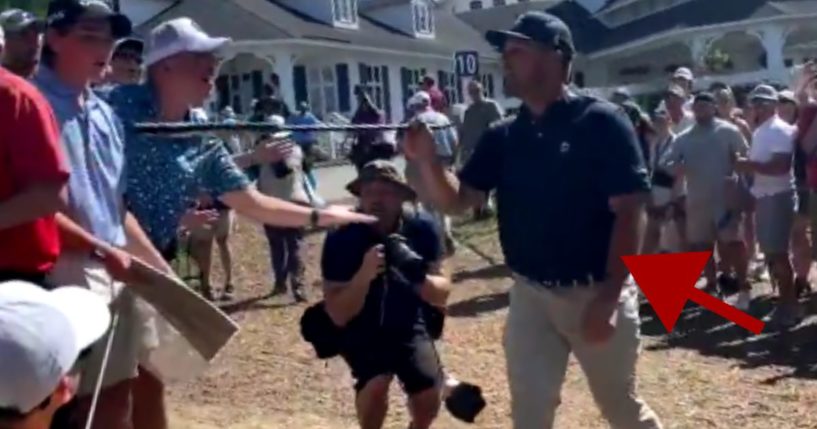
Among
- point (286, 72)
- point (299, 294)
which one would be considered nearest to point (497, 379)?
point (299, 294)

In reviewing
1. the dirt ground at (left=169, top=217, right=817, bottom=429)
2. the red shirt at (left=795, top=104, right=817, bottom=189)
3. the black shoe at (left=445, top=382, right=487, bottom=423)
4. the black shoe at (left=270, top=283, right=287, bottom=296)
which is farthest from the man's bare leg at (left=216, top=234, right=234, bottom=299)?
the black shoe at (left=445, top=382, right=487, bottom=423)

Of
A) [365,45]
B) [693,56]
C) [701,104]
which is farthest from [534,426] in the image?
[693,56]

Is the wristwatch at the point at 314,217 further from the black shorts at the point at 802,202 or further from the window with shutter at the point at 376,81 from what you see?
the window with shutter at the point at 376,81

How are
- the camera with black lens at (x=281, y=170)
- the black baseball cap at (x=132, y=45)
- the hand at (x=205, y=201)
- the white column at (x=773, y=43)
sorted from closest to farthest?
1. the hand at (x=205, y=201)
2. the black baseball cap at (x=132, y=45)
3. the camera with black lens at (x=281, y=170)
4. the white column at (x=773, y=43)

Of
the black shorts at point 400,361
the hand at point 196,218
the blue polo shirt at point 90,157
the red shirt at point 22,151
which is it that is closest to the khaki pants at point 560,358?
the black shorts at point 400,361

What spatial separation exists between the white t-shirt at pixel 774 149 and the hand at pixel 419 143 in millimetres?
5923

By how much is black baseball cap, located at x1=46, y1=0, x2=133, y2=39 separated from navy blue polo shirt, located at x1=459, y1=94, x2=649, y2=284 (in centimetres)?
173

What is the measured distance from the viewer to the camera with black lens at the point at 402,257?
22.6ft

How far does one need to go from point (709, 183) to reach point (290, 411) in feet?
14.6

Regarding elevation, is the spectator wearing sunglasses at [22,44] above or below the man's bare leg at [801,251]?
above

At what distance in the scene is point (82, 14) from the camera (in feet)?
16.2

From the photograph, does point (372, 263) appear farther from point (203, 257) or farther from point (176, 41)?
point (203, 257)

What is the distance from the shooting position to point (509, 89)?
6008 mm

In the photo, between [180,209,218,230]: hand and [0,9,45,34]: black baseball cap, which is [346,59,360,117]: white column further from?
[0,9,45,34]: black baseball cap
